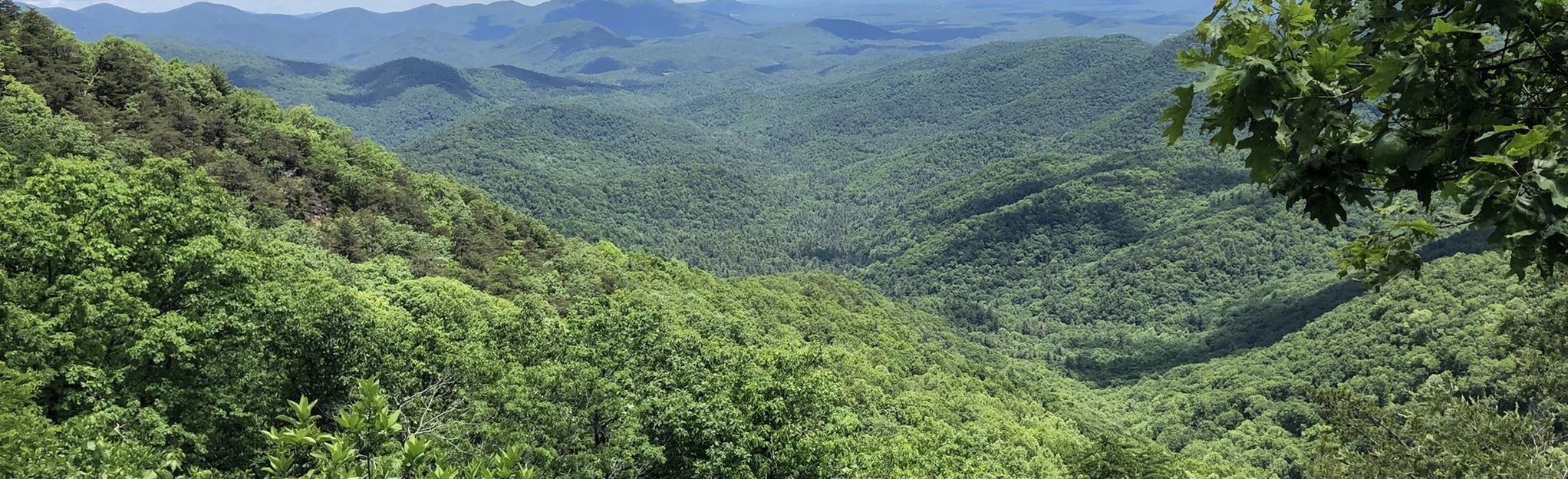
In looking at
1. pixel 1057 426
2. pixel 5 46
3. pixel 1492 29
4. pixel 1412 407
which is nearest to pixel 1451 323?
pixel 1057 426

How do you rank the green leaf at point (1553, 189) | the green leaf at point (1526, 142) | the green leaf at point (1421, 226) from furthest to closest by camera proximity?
1. the green leaf at point (1421, 226)
2. the green leaf at point (1526, 142)
3. the green leaf at point (1553, 189)

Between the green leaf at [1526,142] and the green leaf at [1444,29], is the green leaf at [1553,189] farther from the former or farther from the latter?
the green leaf at [1444,29]

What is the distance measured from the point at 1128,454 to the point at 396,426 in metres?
37.1

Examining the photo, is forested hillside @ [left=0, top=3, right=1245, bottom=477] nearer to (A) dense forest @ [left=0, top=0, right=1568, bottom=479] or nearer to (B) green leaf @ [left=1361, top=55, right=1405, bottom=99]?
(A) dense forest @ [left=0, top=0, right=1568, bottom=479]

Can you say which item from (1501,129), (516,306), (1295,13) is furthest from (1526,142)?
(516,306)

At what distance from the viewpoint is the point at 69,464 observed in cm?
862

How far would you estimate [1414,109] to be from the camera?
433 centimetres

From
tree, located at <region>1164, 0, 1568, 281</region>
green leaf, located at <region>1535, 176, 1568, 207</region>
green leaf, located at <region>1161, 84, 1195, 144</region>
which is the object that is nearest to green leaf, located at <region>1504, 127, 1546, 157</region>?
tree, located at <region>1164, 0, 1568, 281</region>

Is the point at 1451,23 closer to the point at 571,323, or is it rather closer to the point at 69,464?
the point at 69,464

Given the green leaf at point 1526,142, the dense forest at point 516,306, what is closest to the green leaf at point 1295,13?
the dense forest at point 516,306

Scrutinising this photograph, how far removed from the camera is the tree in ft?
12.9

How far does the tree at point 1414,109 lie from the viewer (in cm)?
393

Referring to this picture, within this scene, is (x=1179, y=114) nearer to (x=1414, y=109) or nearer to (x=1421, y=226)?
(x=1414, y=109)

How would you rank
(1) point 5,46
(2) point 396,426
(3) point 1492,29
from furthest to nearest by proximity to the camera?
(1) point 5,46 → (2) point 396,426 → (3) point 1492,29
